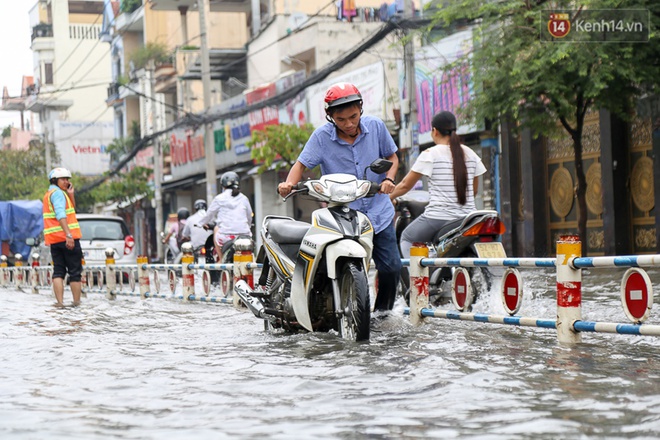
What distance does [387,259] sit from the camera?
8.14 metres

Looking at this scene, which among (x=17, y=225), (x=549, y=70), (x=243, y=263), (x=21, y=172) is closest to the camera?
(x=243, y=263)

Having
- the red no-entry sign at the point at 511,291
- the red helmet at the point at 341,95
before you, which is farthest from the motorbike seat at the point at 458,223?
the red helmet at the point at 341,95

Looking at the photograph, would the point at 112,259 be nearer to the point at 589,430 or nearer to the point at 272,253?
the point at 272,253

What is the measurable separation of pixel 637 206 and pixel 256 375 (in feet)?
51.3

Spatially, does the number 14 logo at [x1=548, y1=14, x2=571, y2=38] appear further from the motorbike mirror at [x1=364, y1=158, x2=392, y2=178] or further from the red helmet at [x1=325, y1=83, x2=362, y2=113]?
the motorbike mirror at [x1=364, y1=158, x2=392, y2=178]

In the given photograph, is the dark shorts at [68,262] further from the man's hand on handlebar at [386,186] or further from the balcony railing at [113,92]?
the balcony railing at [113,92]

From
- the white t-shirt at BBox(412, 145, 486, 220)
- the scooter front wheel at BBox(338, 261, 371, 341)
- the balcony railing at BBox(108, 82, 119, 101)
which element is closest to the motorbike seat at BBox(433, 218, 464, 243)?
the white t-shirt at BBox(412, 145, 486, 220)

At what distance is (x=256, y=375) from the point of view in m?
5.92

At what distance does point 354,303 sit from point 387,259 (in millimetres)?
1061

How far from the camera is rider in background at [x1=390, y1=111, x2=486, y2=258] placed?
9.56m

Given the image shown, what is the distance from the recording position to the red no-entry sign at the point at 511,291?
7.66 m

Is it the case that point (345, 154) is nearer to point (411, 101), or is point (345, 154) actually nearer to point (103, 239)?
point (411, 101)

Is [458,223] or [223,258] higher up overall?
[458,223]

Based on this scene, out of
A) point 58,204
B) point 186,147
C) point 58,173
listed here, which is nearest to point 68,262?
point 58,204
